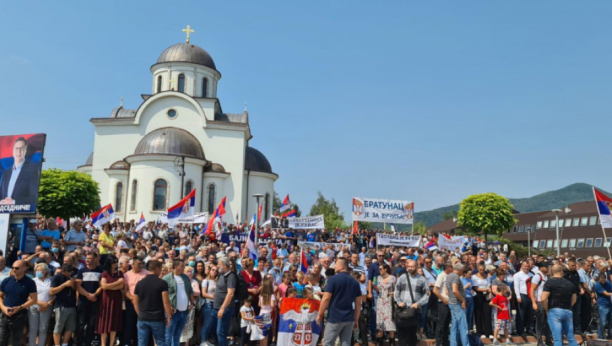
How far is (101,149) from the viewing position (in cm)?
4444

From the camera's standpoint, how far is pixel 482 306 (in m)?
12.0

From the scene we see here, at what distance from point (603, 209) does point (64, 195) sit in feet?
85.0

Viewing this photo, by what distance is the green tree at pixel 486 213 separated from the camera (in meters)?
41.2

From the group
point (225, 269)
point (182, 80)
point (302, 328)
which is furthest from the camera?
point (182, 80)

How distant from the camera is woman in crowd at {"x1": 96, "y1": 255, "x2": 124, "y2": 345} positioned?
971 centimetres

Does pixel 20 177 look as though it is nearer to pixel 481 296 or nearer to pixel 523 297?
pixel 481 296

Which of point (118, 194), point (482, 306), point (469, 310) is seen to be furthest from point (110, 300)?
point (118, 194)

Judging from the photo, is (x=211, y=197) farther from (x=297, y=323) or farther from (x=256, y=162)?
(x=297, y=323)

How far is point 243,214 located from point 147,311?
36107 mm

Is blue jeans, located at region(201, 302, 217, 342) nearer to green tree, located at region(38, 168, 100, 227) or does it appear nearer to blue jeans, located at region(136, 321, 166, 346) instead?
blue jeans, located at region(136, 321, 166, 346)

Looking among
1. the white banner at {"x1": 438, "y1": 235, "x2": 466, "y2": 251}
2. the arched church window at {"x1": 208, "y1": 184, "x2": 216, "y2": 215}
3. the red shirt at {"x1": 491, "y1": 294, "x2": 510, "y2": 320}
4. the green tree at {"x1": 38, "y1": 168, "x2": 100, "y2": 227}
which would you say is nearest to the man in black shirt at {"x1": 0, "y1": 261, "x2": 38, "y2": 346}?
the red shirt at {"x1": 491, "y1": 294, "x2": 510, "y2": 320}

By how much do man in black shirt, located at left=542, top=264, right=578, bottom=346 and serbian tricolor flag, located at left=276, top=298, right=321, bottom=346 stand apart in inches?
160

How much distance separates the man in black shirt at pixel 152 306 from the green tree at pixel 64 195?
24252mm

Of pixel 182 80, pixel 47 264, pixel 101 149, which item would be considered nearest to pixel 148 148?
pixel 101 149
